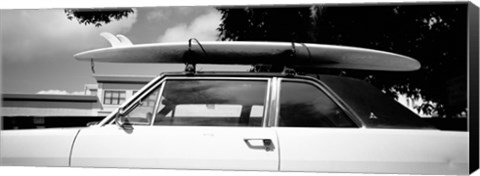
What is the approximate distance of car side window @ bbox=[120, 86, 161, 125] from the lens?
4.30 m

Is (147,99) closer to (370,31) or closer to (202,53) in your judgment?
(202,53)

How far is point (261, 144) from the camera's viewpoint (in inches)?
164

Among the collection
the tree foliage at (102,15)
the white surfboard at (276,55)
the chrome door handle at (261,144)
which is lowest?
the chrome door handle at (261,144)

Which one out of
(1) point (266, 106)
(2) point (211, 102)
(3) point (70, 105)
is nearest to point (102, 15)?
(3) point (70, 105)

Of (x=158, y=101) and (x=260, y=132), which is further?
(x=158, y=101)

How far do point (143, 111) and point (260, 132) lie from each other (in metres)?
0.89

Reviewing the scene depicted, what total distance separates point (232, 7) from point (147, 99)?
4.17 feet

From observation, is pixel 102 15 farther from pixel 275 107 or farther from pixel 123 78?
pixel 275 107

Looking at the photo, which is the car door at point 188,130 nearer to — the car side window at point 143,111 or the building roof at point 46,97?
the car side window at point 143,111

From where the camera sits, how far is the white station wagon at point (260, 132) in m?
4.19

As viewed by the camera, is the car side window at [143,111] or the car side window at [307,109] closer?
the car side window at [307,109]

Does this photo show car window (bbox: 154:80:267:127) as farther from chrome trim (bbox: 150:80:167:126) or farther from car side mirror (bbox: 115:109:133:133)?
car side mirror (bbox: 115:109:133:133)

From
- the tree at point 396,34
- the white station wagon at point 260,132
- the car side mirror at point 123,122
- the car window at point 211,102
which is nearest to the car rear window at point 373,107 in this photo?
the white station wagon at point 260,132

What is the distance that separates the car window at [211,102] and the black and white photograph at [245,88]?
1 cm
